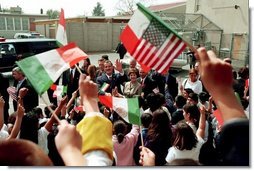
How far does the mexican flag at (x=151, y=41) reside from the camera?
1.65 meters

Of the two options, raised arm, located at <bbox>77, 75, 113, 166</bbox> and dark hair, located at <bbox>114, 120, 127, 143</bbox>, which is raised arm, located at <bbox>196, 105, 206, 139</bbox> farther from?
raised arm, located at <bbox>77, 75, 113, 166</bbox>

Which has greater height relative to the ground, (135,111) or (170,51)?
(170,51)

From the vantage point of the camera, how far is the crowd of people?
91cm

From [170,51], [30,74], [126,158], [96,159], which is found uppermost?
[170,51]

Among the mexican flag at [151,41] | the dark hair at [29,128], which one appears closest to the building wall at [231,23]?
the dark hair at [29,128]

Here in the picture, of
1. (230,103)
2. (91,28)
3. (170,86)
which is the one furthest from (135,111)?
(91,28)

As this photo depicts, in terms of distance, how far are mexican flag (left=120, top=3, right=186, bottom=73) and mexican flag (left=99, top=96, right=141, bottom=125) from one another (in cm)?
65

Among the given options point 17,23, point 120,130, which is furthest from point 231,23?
point 17,23

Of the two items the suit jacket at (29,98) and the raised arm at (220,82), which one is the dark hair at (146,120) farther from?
the suit jacket at (29,98)

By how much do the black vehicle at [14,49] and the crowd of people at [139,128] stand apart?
4.39 meters

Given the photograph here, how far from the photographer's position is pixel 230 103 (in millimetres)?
905

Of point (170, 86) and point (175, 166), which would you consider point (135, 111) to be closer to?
point (175, 166)

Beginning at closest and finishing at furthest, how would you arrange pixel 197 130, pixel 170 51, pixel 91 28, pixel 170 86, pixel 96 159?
pixel 96 159 < pixel 170 51 < pixel 197 130 < pixel 170 86 < pixel 91 28

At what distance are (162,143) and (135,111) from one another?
1.02ft
